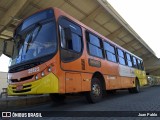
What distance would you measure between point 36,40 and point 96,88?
3.00 meters

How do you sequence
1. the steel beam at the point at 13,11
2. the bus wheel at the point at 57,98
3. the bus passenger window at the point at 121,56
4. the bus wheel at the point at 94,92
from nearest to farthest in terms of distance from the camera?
the bus wheel at the point at 94,92 < the bus wheel at the point at 57,98 < the bus passenger window at the point at 121,56 < the steel beam at the point at 13,11

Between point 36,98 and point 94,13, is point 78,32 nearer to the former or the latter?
point 36,98

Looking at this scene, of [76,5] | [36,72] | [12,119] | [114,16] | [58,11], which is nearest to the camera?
[12,119]

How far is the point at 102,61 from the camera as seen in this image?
8539 mm

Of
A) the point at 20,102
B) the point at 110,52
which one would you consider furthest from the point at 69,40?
the point at 20,102

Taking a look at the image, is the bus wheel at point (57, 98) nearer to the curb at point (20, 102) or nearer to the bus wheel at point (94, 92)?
the curb at point (20, 102)

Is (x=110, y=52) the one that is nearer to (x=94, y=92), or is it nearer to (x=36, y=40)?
(x=94, y=92)

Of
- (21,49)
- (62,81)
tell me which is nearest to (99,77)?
(62,81)

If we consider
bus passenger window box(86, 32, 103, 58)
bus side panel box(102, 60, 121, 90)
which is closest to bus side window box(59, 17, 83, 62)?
bus passenger window box(86, 32, 103, 58)

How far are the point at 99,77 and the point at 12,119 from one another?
4000mm

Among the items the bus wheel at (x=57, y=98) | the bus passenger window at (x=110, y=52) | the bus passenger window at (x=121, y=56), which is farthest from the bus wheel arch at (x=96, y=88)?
the bus passenger window at (x=121, y=56)

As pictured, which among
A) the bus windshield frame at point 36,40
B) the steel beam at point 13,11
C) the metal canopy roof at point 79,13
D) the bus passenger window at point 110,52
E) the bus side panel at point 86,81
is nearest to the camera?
the bus windshield frame at point 36,40

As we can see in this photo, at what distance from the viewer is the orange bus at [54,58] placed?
18.1 feet

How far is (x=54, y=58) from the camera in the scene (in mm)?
5562
